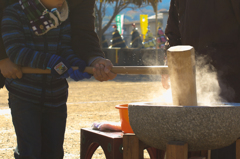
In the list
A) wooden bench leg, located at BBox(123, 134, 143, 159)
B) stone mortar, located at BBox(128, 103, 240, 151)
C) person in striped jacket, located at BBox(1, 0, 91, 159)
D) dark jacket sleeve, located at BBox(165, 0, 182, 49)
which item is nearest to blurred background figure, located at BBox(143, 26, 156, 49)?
dark jacket sleeve, located at BBox(165, 0, 182, 49)

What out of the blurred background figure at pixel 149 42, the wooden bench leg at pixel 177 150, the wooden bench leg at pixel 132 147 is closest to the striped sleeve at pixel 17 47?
the wooden bench leg at pixel 132 147

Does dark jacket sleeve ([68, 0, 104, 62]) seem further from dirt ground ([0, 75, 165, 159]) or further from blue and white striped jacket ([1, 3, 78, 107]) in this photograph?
dirt ground ([0, 75, 165, 159])

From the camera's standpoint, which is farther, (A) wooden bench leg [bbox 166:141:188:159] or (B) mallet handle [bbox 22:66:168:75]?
(B) mallet handle [bbox 22:66:168:75]

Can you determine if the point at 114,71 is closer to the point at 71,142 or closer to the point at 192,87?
the point at 192,87

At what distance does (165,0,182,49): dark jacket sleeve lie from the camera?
3098mm

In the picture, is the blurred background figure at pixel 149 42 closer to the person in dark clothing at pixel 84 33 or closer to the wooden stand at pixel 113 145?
the wooden stand at pixel 113 145

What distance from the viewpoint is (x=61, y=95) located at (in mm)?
2488

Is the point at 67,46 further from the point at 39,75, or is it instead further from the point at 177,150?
the point at 177,150

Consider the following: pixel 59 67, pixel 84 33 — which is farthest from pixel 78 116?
pixel 59 67

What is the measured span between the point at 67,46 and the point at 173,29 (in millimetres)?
965

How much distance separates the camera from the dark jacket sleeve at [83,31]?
265cm

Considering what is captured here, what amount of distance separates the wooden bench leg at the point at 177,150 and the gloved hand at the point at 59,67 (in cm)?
85

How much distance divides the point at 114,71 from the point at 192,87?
585 mm

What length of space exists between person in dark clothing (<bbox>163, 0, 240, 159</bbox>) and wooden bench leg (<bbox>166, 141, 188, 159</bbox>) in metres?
1.00
